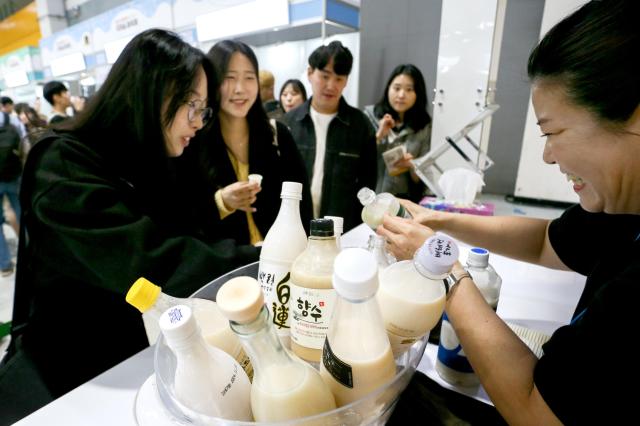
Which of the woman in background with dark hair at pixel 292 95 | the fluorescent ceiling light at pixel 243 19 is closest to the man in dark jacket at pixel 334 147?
the woman in background with dark hair at pixel 292 95

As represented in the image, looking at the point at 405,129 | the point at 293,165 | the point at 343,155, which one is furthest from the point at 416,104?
the point at 293,165

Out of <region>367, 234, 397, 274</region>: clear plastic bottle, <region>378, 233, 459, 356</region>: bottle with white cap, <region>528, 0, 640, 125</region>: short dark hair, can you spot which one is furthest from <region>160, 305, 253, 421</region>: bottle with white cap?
<region>528, 0, 640, 125</region>: short dark hair

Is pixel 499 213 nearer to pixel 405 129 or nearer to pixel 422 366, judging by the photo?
pixel 405 129

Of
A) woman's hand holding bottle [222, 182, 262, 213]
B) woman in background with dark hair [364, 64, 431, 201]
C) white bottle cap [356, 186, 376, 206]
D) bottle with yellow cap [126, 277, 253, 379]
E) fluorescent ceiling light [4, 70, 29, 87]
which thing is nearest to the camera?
bottle with yellow cap [126, 277, 253, 379]

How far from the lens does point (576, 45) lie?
0.55 metres

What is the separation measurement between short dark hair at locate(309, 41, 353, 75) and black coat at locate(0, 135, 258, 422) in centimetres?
144

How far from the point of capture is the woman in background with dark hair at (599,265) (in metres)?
0.43

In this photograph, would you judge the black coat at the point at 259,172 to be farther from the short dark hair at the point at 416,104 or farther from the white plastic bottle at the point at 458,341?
the short dark hair at the point at 416,104

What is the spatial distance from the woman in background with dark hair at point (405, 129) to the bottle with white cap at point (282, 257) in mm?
2042

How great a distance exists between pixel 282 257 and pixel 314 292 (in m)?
0.11

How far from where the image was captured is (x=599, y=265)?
2.15ft

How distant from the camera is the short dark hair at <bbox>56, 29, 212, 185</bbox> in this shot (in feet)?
2.84

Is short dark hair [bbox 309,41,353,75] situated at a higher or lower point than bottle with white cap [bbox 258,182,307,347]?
higher

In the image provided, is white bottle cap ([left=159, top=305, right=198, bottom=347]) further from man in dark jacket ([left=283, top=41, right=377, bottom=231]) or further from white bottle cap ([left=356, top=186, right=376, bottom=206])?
man in dark jacket ([left=283, top=41, right=377, bottom=231])
